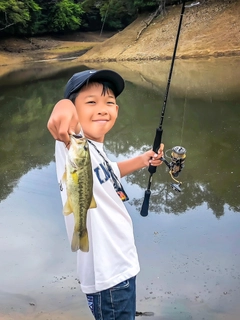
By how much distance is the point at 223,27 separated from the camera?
26500 mm

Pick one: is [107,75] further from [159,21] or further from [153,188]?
[159,21]

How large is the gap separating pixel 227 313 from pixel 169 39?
27023 mm

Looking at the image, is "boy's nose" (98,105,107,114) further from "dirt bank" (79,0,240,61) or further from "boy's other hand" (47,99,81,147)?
"dirt bank" (79,0,240,61)

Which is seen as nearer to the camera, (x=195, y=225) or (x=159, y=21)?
(x=195, y=225)

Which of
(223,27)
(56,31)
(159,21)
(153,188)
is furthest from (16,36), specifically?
(153,188)

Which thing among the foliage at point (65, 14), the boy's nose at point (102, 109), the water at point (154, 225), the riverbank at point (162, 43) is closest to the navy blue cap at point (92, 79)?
the boy's nose at point (102, 109)

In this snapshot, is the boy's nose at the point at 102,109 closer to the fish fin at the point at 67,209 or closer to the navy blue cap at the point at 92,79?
the navy blue cap at the point at 92,79

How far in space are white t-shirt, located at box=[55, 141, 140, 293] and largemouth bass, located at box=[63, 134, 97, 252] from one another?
0.11m

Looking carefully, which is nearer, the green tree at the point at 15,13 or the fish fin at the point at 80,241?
the fish fin at the point at 80,241

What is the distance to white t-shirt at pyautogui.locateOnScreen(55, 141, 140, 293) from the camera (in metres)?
1.82

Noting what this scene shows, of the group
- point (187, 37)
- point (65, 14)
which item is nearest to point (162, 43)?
point (187, 37)

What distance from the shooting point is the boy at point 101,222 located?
5.97 ft

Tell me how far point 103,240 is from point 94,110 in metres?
0.64

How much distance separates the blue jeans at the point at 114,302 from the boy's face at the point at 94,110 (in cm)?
75
